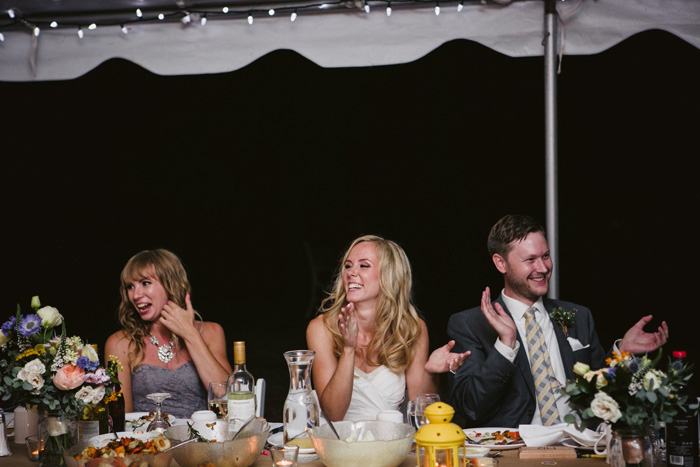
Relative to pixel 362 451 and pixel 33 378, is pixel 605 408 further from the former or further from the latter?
pixel 33 378

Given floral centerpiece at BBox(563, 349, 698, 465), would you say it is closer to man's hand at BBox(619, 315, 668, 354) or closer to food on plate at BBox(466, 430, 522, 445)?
food on plate at BBox(466, 430, 522, 445)

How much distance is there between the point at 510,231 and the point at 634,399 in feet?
4.78

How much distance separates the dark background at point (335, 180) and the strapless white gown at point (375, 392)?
→ 1331 mm

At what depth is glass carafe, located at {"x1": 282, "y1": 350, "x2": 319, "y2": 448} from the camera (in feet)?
7.00

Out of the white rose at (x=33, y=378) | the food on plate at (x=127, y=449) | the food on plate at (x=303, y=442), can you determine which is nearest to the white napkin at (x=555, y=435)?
the food on plate at (x=303, y=442)

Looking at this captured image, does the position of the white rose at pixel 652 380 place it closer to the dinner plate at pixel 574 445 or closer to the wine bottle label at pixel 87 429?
the dinner plate at pixel 574 445

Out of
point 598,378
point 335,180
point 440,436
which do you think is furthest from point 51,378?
point 335,180

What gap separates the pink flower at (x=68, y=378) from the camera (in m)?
2.23

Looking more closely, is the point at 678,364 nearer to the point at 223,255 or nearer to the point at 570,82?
the point at 570,82

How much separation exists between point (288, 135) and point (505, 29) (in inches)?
73.2

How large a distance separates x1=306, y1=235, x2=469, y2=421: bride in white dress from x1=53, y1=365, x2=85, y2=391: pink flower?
1.19 m

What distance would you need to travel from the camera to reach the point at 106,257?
5004mm

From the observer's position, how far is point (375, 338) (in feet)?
A: 11.0

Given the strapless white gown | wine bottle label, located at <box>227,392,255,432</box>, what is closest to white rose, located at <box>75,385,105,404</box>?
wine bottle label, located at <box>227,392,255,432</box>
